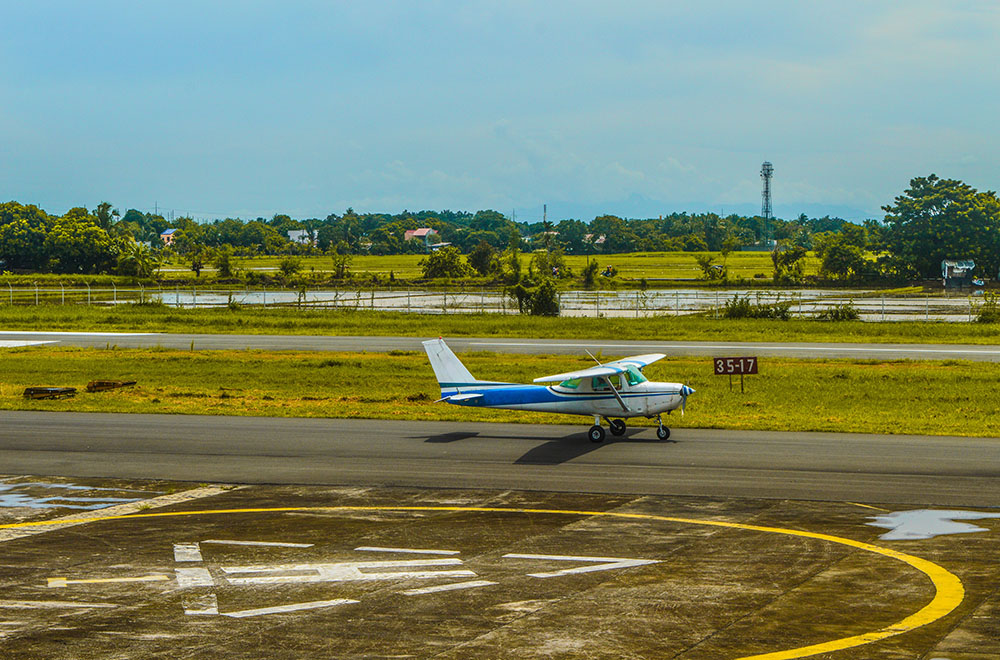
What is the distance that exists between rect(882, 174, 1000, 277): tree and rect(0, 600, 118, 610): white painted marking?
13431 centimetres

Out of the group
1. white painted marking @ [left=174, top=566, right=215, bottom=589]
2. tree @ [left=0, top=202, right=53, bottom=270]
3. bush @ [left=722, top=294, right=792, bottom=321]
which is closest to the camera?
white painted marking @ [left=174, top=566, right=215, bottom=589]

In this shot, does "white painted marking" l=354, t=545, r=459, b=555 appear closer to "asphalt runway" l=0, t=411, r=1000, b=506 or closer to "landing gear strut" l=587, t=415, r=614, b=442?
"asphalt runway" l=0, t=411, r=1000, b=506

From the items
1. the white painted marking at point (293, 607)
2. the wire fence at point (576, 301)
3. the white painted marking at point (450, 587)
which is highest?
the wire fence at point (576, 301)

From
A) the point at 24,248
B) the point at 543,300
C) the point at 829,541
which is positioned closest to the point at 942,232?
the point at 543,300

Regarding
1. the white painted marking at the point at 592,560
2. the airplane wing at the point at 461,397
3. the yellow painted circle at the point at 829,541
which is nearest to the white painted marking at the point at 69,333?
the airplane wing at the point at 461,397

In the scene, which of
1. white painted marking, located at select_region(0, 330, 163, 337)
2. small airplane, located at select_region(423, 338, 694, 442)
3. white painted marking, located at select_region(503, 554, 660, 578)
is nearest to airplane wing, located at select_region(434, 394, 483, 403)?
small airplane, located at select_region(423, 338, 694, 442)

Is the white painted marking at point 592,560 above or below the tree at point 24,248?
below

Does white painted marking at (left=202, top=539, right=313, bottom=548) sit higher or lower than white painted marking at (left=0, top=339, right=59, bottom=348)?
lower

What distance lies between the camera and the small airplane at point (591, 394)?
96.6ft

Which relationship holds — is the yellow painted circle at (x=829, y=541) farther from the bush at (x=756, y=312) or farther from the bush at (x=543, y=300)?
the bush at (x=543, y=300)

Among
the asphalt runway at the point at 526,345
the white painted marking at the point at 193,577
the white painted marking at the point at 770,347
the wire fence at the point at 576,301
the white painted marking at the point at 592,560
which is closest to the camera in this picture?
the white painted marking at the point at 193,577

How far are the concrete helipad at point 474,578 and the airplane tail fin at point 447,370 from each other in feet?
25.8

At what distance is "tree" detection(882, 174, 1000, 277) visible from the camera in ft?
430

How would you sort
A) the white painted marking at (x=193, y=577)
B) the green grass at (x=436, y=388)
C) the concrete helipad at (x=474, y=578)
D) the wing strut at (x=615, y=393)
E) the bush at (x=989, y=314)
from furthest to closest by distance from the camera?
the bush at (x=989, y=314), the green grass at (x=436, y=388), the wing strut at (x=615, y=393), the white painted marking at (x=193, y=577), the concrete helipad at (x=474, y=578)
